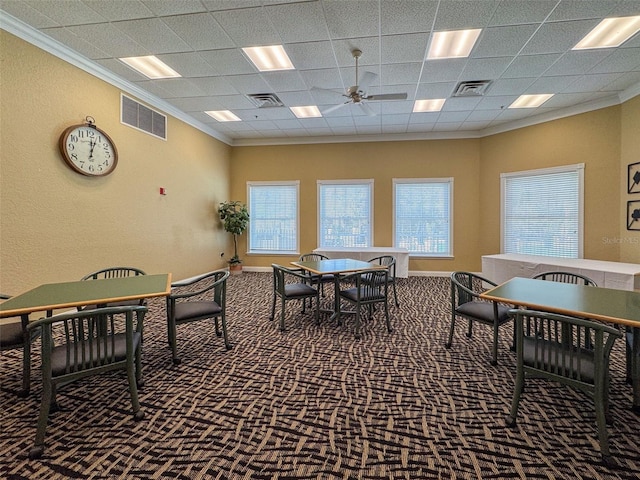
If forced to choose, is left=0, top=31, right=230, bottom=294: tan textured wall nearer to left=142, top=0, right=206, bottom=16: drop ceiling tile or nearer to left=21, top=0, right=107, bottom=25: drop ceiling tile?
left=21, top=0, right=107, bottom=25: drop ceiling tile

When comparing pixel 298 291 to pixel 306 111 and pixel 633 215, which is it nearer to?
pixel 306 111

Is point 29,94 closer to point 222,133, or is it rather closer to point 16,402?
point 16,402

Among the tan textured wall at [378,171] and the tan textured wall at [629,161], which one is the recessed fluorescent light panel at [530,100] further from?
the tan textured wall at [378,171]

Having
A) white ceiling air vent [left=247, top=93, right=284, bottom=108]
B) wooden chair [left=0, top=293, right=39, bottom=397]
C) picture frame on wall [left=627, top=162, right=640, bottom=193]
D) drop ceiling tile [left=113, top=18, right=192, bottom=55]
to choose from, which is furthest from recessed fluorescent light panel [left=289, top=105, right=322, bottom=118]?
picture frame on wall [left=627, top=162, right=640, bottom=193]

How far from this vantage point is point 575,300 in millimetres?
2178

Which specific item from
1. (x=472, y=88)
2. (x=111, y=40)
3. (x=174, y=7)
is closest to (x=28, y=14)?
(x=111, y=40)

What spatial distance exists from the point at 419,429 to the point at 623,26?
476 centimetres

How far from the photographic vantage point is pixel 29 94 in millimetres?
3297

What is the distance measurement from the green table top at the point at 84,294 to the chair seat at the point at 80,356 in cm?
30

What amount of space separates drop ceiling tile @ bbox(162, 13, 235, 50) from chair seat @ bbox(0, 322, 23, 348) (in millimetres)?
3296

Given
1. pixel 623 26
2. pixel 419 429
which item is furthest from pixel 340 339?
pixel 623 26

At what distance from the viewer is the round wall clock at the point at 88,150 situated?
3672 mm

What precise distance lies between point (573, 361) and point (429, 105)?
500 centimetres

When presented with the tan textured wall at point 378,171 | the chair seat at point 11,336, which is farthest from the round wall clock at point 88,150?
the tan textured wall at point 378,171
